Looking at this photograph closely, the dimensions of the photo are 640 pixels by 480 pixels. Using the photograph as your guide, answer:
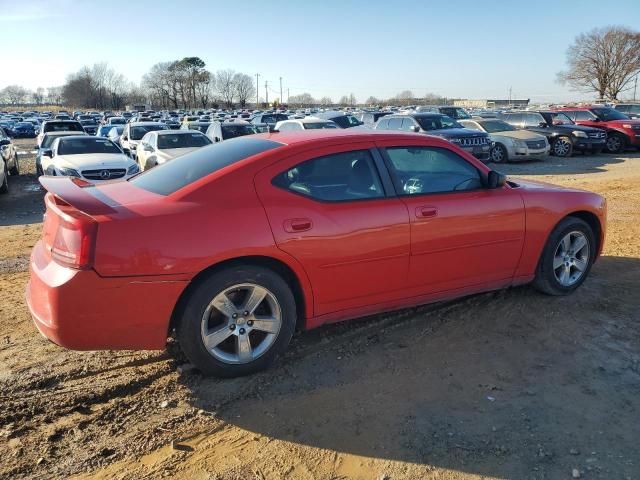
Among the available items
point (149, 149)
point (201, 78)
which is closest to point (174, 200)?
point (149, 149)

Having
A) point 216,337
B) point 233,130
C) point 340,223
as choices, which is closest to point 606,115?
point 233,130

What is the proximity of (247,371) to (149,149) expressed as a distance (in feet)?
39.4

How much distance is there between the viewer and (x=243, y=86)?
13312cm

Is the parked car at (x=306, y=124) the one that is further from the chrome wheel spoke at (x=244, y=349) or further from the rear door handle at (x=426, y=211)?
the chrome wheel spoke at (x=244, y=349)

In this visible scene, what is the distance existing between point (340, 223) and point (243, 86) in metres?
136

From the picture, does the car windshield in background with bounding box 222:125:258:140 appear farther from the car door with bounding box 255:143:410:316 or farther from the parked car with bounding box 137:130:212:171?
the car door with bounding box 255:143:410:316

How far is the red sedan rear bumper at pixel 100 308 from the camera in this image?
311 centimetres

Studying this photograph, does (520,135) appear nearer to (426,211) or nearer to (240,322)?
(426,211)

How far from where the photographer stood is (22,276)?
5.86 metres

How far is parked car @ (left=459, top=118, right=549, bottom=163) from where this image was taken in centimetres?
1770

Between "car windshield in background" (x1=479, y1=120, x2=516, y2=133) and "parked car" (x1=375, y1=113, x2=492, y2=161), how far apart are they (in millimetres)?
1690

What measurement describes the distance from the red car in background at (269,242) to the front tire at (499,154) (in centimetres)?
1410

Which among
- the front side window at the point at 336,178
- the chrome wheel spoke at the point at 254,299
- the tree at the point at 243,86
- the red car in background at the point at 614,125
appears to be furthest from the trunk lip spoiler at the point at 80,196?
the tree at the point at 243,86

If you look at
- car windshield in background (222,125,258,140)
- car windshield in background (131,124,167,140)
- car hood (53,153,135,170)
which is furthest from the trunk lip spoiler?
car windshield in background (131,124,167,140)
